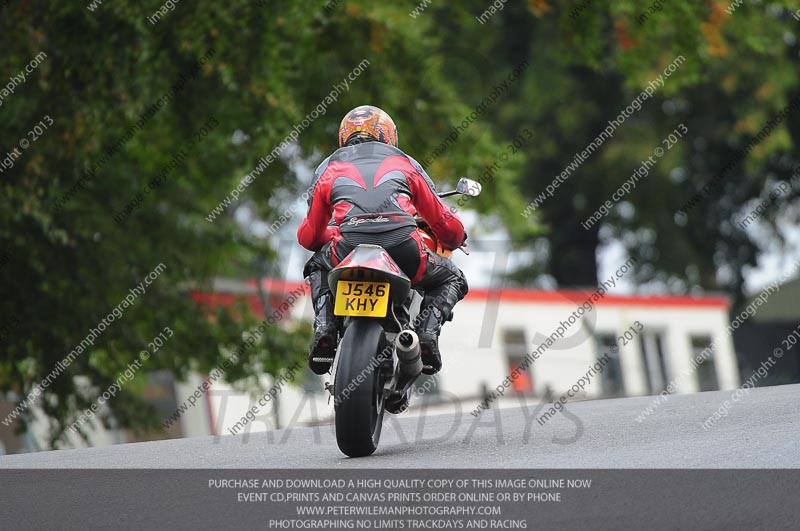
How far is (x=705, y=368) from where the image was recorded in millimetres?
36719

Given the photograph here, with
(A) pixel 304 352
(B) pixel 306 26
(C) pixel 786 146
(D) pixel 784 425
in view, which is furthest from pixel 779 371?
(D) pixel 784 425

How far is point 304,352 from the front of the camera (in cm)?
1734

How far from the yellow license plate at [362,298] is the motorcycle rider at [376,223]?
1.33 feet

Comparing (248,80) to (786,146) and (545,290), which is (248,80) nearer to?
(786,146)

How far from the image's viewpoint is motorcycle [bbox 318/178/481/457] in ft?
22.9

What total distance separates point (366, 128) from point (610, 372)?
88.6ft

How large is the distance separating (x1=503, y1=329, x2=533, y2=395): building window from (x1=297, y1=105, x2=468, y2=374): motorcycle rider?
24.4 meters

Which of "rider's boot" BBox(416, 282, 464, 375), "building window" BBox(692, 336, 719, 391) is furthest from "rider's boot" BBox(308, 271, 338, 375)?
"building window" BBox(692, 336, 719, 391)

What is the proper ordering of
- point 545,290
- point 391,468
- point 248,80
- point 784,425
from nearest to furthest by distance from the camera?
1. point 391,468
2. point 784,425
3. point 248,80
4. point 545,290

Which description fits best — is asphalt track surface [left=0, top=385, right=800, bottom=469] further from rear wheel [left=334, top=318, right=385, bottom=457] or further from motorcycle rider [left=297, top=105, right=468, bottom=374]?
motorcycle rider [left=297, top=105, right=468, bottom=374]

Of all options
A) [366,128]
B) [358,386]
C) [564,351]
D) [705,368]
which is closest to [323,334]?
[358,386]

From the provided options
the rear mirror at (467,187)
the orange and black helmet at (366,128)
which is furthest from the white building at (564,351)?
the orange and black helmet at (366,128)

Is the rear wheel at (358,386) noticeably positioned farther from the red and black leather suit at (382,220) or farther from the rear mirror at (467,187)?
the rear mirror at (467,187)
